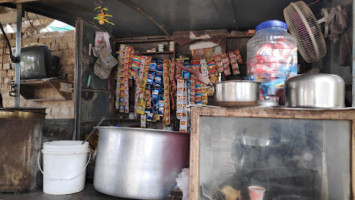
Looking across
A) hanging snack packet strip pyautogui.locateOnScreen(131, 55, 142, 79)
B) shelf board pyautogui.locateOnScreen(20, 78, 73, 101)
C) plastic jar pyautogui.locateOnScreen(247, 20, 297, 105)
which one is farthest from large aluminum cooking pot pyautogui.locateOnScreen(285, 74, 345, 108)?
shelf board pyautogui.locateOnScreen(20, 78, 73, 101)

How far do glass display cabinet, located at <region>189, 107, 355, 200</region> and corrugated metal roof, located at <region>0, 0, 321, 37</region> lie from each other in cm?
218

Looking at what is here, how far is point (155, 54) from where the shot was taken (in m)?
5.55

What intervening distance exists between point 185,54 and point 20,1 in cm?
309

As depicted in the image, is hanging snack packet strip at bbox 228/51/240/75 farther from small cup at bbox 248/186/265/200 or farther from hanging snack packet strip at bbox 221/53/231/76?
small cup at bbox 248/186/265/200

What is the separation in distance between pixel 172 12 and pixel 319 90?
2.99m

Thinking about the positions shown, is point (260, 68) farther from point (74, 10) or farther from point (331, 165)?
point (74, 10)

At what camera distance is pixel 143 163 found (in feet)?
7.45

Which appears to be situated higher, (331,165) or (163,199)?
(331,165)

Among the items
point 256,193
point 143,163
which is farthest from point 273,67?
point 143,163

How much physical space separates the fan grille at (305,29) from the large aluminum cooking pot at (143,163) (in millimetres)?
1431

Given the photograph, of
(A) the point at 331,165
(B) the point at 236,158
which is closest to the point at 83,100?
(B) the point at 236,158

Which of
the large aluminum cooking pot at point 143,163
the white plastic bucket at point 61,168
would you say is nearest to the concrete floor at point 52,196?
the white plastic bucket at point 61,168

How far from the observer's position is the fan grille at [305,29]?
84.7 inches

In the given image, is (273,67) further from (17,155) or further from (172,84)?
(172,84)
